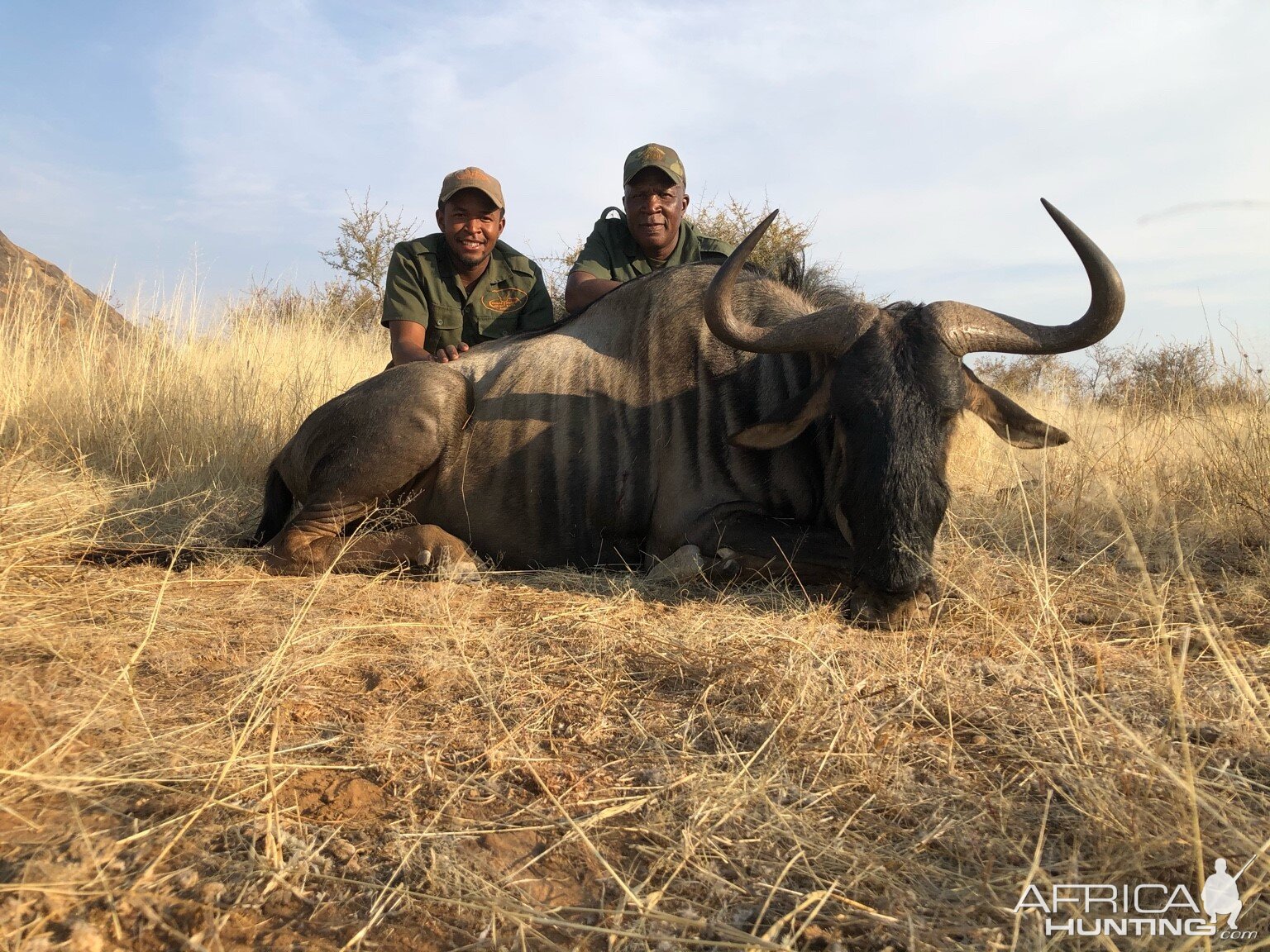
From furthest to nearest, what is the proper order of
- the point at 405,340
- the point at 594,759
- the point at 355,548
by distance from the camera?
1. the point at 405,340
2. the point at 355,548
3. the point at 594,759

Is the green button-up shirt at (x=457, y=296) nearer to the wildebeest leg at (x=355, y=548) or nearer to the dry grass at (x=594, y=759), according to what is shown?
the wildebeest leg at (x=355, y=548)

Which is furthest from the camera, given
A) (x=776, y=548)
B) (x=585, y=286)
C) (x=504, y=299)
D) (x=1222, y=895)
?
(x=504, y=299)

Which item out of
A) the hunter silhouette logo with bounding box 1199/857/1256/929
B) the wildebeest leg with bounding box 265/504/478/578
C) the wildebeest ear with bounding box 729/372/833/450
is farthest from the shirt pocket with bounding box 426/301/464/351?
the hunter silhouette logo with bounding box 1199/857/1256/929

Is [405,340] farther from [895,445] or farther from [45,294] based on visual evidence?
[45,294]

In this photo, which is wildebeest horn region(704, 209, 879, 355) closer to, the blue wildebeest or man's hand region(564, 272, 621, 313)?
the blue wildebeest

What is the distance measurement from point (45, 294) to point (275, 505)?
7432 mm

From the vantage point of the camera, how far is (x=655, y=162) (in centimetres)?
580

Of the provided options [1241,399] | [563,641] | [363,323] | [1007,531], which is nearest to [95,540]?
[563,641]

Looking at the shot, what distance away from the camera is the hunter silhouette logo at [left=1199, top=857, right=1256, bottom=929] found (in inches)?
50.5

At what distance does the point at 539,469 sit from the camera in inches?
161

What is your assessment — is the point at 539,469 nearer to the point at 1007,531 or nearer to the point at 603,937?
the point at 1007,531

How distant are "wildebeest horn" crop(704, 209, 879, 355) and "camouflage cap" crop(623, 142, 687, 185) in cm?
272

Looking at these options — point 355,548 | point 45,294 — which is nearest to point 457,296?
point 355,548

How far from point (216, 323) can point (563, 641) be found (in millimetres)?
6999
